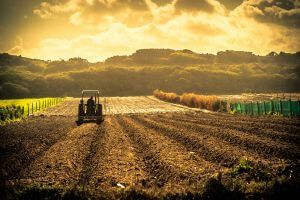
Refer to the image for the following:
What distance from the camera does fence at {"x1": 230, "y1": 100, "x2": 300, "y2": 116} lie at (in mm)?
26578

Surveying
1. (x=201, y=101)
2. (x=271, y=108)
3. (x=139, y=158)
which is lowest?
(x=139, y=158)

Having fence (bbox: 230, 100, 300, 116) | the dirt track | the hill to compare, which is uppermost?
the hill

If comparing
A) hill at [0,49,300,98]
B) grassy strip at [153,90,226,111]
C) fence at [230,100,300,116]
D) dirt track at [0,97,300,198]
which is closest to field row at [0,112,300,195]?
dirt track at [0,97,300,198]

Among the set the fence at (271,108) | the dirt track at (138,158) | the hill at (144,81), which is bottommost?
the dirt track at (138,158)

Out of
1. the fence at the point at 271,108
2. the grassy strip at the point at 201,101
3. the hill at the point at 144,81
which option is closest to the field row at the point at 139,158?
the fence at the point at 271,108

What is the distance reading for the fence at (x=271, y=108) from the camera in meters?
26.6

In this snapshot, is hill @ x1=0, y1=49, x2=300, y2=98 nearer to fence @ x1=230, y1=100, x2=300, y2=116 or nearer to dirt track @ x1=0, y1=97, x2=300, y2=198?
fence @ x1=230, y1=100, x2=300, y2=116

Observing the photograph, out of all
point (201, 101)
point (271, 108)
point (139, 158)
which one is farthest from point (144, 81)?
point (139, 158)

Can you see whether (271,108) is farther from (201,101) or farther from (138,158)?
(138,158)

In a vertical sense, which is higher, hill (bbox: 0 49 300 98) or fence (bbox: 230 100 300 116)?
hill (bbox: 0 49 300 98)

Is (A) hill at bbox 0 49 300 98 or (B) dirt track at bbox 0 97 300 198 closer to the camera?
(B) dirt track at bbox 0 97 300 198

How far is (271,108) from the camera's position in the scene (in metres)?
29.3

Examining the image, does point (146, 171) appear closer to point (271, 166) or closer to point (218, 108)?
point (271, 166)

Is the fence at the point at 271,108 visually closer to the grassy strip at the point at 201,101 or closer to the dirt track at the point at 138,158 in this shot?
the grassy strip at the point at 201,101
